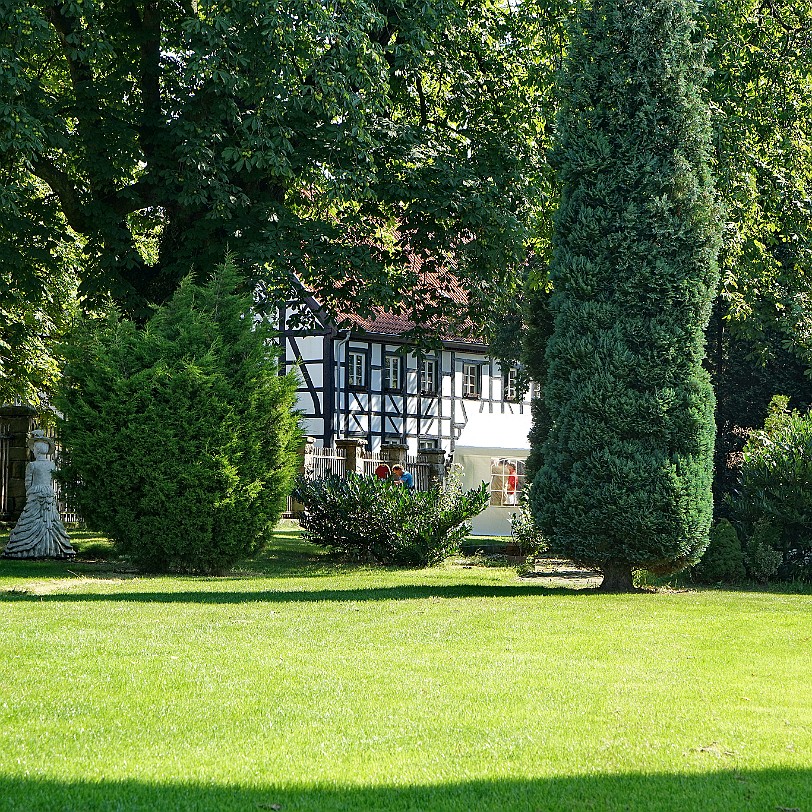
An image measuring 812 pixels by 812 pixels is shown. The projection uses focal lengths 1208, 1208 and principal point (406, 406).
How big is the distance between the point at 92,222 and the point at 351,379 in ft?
68.5

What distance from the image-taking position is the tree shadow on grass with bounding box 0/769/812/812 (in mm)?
5125

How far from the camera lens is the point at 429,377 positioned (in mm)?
43562

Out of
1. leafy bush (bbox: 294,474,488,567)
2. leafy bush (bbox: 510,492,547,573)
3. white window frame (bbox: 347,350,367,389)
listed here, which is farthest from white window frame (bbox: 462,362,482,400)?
leafy bush (bbox: 294,474,488,567)

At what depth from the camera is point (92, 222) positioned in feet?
64.5

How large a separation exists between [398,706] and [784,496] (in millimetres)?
12142

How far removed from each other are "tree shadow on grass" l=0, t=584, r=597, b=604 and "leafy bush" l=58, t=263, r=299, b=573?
2272 mm

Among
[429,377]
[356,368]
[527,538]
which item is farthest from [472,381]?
[527,538]

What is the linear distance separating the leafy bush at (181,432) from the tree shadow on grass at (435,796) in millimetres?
10562

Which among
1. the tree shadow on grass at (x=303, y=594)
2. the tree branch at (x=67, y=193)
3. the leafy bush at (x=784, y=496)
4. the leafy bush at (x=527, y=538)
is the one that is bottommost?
the tree shadow on grass at (x=303, y=594)

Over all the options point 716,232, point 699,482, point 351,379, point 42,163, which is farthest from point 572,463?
point 351,379

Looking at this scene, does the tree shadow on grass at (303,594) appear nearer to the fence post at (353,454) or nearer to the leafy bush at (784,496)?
the leafy bush at (784,496)

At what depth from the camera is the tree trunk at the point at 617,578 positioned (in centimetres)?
→ 1499

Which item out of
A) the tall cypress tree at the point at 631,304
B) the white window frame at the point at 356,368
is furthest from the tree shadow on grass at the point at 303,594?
the white window frame at the point at 356,368

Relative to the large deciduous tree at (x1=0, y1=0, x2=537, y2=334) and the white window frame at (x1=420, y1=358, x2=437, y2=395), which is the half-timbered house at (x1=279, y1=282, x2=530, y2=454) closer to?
the white window frame at (x1=420, y1=358, x2=437, y2=395)
